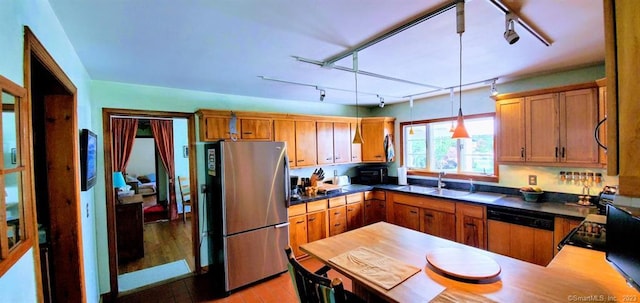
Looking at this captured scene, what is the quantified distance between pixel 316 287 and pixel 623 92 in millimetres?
1311

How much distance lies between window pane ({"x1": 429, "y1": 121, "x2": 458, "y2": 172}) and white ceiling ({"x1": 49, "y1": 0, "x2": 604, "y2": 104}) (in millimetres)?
1278

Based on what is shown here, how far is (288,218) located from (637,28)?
324 centimetres

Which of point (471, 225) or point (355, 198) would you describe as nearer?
point (471, 225)

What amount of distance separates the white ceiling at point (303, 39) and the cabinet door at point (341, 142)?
142 cm

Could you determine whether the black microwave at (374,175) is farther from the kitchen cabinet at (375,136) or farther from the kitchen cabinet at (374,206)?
the kitchen cabinet at (374,206)

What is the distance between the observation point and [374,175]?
15.8ft

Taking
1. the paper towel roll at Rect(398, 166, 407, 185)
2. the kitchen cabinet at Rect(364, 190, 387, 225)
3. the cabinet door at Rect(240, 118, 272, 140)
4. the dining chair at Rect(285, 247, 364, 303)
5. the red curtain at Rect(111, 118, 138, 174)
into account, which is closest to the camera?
the dining chair at Rect(285, 247, 364, 303)

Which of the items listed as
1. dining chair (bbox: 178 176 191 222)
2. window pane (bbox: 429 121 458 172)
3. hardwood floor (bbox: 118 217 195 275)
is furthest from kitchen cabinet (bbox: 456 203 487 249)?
dining chair (bbox: 178 176 191 222)

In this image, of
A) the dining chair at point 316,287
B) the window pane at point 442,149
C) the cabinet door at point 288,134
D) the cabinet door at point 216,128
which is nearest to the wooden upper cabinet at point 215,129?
the cabinet door at point 216,128

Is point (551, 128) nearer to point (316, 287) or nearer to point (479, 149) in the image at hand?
point (479, 149)

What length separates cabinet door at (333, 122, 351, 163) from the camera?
443 cm

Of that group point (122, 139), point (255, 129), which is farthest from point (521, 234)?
point (122, 139)

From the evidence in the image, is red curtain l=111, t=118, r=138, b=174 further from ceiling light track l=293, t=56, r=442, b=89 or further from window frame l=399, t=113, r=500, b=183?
window frame l=399, t=113, r=500, b=183

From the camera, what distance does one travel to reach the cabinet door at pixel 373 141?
15.3 ft
